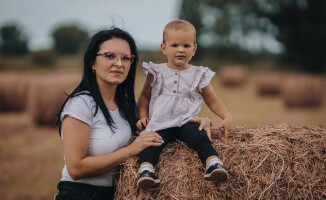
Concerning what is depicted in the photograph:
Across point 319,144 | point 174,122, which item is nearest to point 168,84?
point 174,122

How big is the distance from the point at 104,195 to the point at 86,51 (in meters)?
1.31

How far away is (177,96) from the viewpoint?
10.1 feet

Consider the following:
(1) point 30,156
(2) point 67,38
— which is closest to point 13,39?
(2) point 67,38

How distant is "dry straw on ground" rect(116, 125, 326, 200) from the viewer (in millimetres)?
2629

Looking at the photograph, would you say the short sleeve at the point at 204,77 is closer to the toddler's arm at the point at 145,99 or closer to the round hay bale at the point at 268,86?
the toddler's arm at the point at 145,99

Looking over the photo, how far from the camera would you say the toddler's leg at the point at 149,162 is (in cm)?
248

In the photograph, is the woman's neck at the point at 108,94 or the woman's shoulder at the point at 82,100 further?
the woman's neck at the point at 108,94

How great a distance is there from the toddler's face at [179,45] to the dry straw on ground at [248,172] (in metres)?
0.80

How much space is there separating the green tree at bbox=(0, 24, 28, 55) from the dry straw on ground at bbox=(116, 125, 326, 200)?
101 feet

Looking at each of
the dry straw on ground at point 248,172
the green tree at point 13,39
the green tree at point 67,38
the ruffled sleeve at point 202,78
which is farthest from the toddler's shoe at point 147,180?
the green tree at point 67,38

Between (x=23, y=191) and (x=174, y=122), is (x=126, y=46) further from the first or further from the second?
(x=23, y=191)

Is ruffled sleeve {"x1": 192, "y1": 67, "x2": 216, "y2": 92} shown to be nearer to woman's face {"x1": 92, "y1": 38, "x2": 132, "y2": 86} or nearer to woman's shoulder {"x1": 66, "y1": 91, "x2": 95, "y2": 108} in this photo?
woman's face {"x1": 92, "y1": 38, "x2": 132, "y2": 86}

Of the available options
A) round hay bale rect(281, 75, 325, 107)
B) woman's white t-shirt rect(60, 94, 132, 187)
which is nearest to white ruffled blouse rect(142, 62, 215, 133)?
woman's white t-shirt rect(60, 94, 132, 187)

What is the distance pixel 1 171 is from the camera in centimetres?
667
